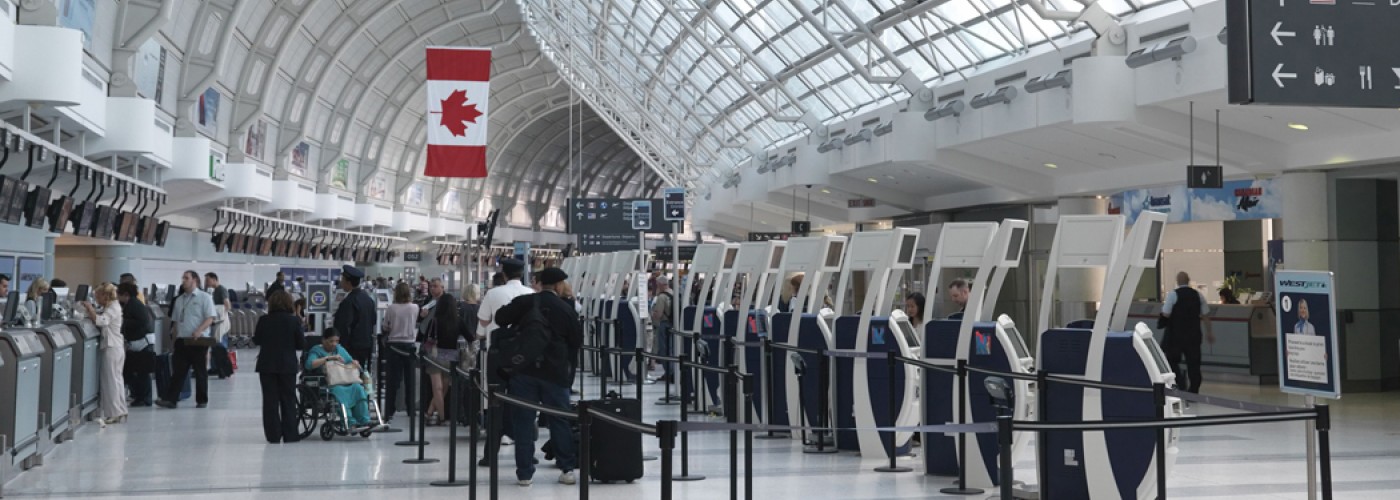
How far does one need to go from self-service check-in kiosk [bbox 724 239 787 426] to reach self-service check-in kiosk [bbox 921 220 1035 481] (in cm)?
241

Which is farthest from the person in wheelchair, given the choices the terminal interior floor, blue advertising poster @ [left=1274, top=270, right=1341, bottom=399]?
blue advertising poster @ [left=1274, top=270, right=1341, bottom=399]

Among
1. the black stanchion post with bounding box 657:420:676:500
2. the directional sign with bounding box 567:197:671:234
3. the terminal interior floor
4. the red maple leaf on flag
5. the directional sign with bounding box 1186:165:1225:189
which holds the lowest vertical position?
the terminal interior floor

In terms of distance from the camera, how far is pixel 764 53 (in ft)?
99.1

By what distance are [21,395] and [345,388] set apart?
3398mm

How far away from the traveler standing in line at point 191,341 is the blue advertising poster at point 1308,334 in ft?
40.1

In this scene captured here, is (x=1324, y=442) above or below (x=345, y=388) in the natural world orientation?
above

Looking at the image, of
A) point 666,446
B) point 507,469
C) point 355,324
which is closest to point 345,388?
point 355,324

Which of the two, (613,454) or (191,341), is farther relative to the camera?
(191,341)

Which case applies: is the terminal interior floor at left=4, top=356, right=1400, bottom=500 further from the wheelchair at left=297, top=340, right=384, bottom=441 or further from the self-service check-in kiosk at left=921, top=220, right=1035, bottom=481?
the self-service check-in kiosk at left=921, top=220, right=1035, bottom=481

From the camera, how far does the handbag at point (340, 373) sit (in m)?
12.2

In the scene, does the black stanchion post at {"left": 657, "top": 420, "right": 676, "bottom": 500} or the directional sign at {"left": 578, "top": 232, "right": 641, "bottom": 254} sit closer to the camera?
the black stanchion post at {"left": 657, "top": 420, "right": 676, "bottom": 500}

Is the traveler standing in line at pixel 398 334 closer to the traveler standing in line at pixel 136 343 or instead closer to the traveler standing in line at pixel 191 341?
the traveler standing in line at pixel 191 341

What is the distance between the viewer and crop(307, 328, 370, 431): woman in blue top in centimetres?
1227

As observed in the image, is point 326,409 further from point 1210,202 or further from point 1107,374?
point 1210,202
